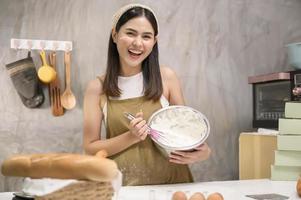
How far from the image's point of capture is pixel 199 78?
2486 mm

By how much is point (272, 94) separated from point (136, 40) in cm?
107

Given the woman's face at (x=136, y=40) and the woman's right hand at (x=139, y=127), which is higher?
the woman's face at (x=136, y=40)

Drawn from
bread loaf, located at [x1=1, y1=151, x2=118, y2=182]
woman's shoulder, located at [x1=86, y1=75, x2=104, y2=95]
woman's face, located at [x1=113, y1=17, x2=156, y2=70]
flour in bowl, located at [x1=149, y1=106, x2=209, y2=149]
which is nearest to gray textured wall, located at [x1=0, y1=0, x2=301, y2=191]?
woman's shoulder, located at [x1=86, y1=75, x2=104, y2=95]

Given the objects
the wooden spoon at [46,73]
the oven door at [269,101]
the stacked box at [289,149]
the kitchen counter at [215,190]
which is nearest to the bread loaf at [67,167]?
the kitchen counter at [215,190]

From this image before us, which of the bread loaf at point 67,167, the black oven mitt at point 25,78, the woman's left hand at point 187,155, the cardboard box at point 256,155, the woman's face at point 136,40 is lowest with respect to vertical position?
the cardboard box at point 256,155

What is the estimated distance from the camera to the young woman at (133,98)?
5.09 ft

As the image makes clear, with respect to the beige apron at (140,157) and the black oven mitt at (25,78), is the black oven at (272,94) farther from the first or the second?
the black oven mitt at (25,78)

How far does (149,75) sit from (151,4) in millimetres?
850

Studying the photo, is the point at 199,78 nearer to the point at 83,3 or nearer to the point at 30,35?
the point at 83,3

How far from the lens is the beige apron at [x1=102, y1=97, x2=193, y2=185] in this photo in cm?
154

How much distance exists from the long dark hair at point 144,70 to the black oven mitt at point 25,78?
620 mm

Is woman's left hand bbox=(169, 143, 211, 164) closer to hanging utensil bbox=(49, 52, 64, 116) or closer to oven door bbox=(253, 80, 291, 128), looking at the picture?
oven door bbox=(253, 80, 291, 128)

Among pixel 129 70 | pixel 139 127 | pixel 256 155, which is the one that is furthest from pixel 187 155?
pixel 256 155

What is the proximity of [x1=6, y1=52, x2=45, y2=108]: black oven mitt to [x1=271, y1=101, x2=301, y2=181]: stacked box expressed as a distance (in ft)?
4.30
